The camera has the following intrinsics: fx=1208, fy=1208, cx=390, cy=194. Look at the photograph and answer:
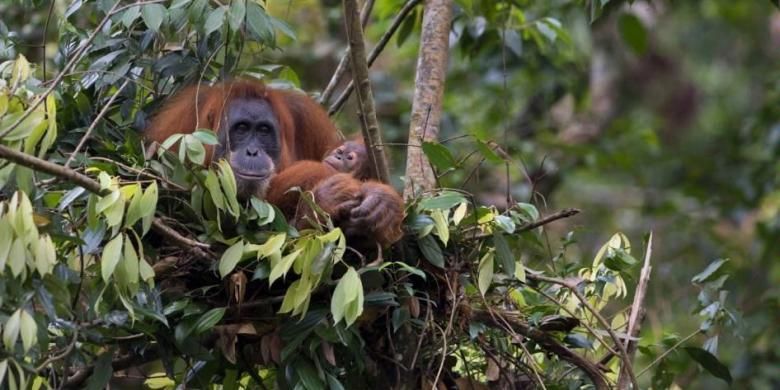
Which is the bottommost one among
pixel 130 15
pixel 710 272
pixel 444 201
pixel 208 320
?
pixel 710 272

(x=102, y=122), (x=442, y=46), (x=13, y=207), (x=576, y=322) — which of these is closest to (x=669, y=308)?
(x=442, y=46)

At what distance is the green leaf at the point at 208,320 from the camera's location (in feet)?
10.2

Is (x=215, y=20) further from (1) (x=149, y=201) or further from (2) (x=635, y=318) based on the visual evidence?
(2) (x=635, y=318)

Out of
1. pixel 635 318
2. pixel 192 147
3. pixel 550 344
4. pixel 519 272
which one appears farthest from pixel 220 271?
pixel 635 318

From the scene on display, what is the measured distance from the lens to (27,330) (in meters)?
2.47

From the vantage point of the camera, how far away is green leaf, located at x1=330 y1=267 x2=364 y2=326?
2916mm

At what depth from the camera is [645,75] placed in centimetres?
1287

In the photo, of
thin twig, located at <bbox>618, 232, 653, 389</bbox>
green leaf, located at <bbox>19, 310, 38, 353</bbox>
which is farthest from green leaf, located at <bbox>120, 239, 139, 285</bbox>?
thin twig, located at <bbox>618, 232, 653, 389</bbox>

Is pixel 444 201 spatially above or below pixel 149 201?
below

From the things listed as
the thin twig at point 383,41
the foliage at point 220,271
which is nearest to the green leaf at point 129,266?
the foliage at point 220,271

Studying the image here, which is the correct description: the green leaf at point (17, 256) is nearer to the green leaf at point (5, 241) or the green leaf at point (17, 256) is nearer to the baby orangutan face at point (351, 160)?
the green leaf at point (5, 241)

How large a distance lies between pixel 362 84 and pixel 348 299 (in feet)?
2.19

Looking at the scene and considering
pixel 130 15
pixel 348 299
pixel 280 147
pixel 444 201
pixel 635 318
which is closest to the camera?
pixel 348 299

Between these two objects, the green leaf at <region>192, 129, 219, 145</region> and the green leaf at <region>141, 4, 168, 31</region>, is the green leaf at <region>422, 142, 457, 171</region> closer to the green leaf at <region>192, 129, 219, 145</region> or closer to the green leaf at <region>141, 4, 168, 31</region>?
the green leaf at <region>192, 129, 219, 145</region>
